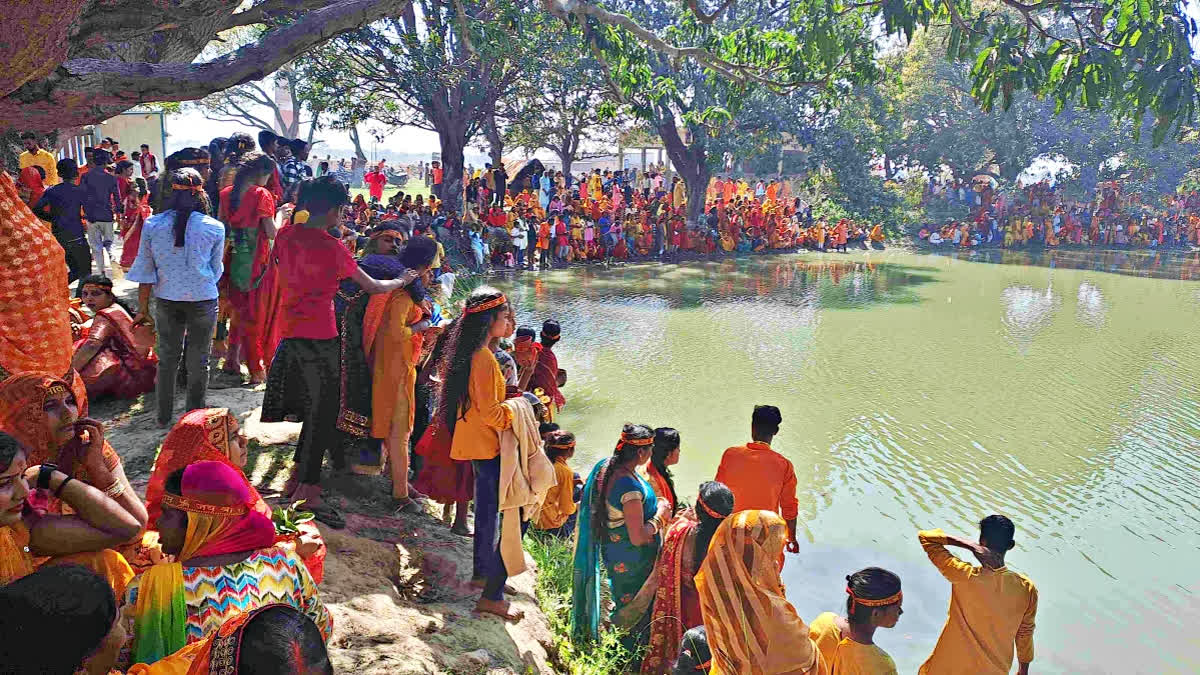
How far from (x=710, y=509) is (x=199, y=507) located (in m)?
1.73

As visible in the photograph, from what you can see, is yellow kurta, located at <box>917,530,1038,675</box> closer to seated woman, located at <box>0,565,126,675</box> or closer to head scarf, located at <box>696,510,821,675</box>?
head scarf, located at <box>696,510,821,675</box>

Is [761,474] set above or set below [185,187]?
below

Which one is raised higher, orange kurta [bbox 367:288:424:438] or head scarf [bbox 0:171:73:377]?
head scarf [bbox 0:171:73:377]

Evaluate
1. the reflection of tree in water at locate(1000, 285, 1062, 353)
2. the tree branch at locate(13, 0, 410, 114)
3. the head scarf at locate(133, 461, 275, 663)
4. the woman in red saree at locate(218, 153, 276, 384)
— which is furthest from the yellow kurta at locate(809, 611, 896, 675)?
the reflection of tree in water at locate(1000, 285, 1062, 353)

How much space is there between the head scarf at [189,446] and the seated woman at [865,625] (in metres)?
1.80

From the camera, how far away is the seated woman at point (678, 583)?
3193 mm

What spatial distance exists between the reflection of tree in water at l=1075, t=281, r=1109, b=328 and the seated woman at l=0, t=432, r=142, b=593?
13450mm

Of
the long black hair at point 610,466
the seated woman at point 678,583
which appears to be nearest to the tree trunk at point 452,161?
the long black hair at point 610,466

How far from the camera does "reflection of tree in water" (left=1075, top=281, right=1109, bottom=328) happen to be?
13.1 metres

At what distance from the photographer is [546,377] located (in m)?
5.89

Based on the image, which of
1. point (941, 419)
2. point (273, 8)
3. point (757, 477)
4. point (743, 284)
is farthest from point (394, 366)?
point (743, 284)

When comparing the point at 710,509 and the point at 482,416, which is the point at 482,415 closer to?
the point at 482,416

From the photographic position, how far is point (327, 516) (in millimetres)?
3850

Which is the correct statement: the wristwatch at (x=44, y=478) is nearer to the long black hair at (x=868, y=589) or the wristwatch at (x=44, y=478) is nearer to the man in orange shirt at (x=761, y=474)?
the long black hair at (x=868, y=589)
